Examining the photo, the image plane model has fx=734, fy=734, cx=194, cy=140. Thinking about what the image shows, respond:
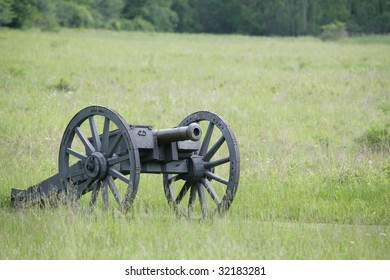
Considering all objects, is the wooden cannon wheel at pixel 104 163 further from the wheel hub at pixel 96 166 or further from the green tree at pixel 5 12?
the green tree at pixel 5 12

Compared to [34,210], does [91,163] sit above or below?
above

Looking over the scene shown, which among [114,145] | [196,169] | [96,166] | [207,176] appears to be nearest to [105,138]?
[114,145]

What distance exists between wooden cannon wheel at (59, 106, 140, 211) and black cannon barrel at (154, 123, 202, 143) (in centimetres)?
40

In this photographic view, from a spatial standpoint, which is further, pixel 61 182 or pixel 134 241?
pixel 61 182

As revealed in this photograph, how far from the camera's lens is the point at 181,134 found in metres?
7.61

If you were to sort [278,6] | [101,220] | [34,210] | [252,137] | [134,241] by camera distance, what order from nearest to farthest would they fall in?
[134,241]
[101,220]
[34,210]
[252,137]
[278,6]

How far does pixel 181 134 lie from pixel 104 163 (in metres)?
0.87

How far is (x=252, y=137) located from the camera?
13.3m

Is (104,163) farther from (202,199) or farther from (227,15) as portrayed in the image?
(227,15)

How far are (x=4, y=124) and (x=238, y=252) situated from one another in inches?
335

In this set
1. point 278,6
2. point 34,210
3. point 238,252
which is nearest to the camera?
point 238,252

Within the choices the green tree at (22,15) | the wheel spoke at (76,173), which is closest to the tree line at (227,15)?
the green tree at (22,15)

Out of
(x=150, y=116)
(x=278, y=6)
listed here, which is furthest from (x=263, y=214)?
(x=278, y=6)

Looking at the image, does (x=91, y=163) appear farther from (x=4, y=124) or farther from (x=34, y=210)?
(x=4, y=124)
